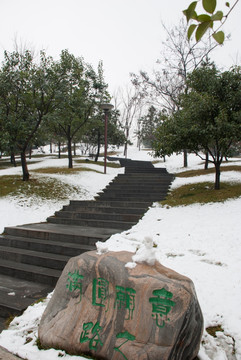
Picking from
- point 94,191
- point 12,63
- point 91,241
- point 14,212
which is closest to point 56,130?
point 12,63

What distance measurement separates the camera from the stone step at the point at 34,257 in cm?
541

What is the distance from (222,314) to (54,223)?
6.30 meters

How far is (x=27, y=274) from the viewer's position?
5129 mm

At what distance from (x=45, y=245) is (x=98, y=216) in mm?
2696

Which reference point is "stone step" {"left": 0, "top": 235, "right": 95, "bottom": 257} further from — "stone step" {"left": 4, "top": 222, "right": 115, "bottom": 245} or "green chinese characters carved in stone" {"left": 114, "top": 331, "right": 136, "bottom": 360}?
"green chinese characters carved in stone" {"left": 114, "top": 331, "right": 136, "bottom": 360}

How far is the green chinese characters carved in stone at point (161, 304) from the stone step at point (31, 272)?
287 cm

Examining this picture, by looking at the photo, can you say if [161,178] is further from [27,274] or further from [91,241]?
[27,274]

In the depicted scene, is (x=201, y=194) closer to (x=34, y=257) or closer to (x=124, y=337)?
(x=34, y=257)

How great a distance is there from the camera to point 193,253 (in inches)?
218

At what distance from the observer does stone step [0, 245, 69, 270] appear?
541 cm

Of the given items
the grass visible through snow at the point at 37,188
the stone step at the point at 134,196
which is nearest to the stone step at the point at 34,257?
the grass visible through snow at the point at 37,188

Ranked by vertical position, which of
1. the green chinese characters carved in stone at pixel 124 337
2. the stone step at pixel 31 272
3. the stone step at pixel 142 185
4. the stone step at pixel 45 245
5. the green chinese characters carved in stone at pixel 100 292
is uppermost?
the stone step at pixel 142 185

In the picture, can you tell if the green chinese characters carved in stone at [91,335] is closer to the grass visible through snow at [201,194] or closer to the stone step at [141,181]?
the grass visible through snow at [201,194]

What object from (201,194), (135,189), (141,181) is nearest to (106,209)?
(135,189)
